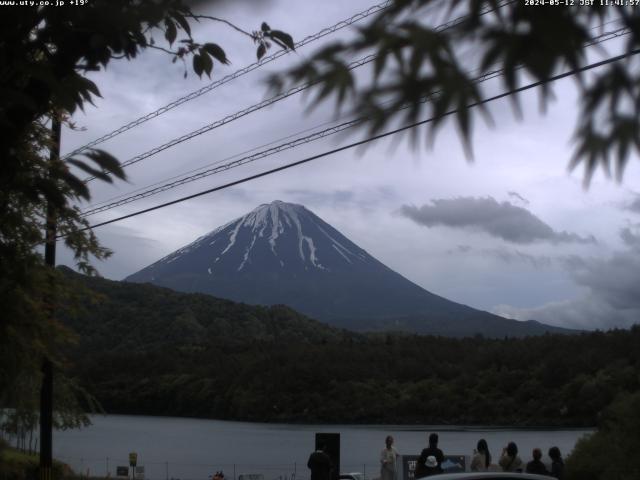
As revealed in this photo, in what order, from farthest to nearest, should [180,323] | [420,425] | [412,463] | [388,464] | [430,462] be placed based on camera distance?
[180,323]
[420,425]
[412,463]
[388,464]
[430,462]

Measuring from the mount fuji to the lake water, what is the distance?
79.3 meters

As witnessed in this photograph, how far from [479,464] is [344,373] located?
5454cm

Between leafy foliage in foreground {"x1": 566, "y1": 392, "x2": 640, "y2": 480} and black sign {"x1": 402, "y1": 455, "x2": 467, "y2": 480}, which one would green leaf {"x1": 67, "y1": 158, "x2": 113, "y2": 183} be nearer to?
leafy foliage in foreground {"x1": 566, "y1": 392, "x2": 640, "y2": 480}

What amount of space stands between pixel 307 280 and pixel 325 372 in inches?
4928

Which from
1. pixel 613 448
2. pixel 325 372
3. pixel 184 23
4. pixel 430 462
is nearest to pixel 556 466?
pixel 613 448

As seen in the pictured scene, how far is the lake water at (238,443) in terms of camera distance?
1451 inches

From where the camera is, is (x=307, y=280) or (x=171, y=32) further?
(x=307, y=280)

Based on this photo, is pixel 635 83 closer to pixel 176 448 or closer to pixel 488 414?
pixel 176 448

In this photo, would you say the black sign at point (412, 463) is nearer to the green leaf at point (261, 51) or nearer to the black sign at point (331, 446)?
the black sign at point (331, 446)

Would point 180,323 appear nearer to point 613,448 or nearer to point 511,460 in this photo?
point 613,448

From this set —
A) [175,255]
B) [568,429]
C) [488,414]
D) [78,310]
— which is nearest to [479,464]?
[78,310]

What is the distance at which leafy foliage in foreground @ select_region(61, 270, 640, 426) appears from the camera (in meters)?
52.2

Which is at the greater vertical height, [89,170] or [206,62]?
[206,62]

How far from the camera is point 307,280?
19550 cm
